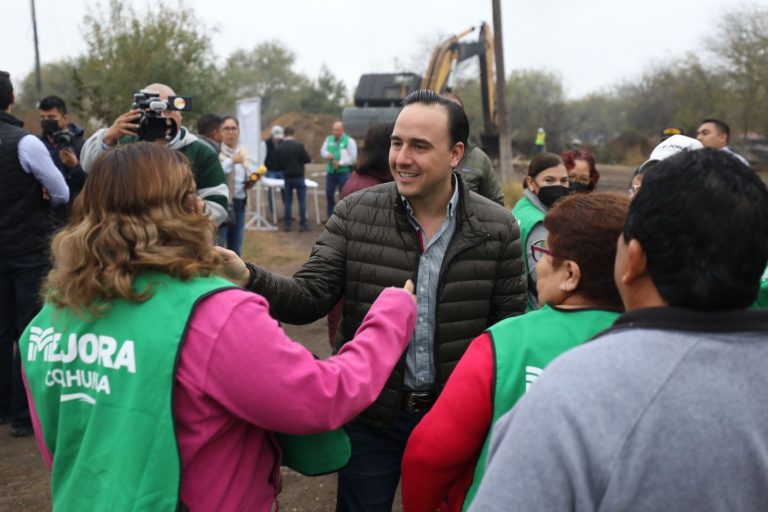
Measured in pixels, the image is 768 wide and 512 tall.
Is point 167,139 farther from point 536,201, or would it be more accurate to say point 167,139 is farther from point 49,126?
point 49,126

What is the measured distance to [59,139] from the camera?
5.76m

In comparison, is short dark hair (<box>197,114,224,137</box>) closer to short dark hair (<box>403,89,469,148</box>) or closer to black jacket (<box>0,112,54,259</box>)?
black jacket (<box>0,112,54,259</box>)

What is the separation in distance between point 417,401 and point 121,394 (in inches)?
46.5

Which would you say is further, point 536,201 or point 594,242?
point 536,201

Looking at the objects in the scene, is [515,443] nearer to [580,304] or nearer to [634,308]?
[634,308]

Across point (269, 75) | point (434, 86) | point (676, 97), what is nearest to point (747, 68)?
point (676, 97)

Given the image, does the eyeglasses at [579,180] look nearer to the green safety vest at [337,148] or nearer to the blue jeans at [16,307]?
the blue jeans at [16,307]

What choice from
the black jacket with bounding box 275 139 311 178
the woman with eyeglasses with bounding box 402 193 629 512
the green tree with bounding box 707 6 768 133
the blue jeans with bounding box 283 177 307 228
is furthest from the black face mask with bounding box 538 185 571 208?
the green tree with bounding box 707 6 768 133

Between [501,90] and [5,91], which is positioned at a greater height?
[501,90]

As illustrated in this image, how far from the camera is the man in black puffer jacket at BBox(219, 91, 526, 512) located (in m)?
2.57

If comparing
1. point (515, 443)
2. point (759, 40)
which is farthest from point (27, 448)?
point (759, 40)

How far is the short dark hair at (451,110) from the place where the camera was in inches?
108

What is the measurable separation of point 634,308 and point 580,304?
Result: 1.91 feet

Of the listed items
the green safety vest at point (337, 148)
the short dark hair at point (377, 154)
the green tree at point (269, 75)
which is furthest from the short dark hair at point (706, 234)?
the green tree at point (269, 75)
